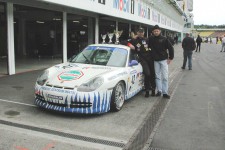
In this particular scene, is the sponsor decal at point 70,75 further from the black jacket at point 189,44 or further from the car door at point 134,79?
the black jacket at point 189,44

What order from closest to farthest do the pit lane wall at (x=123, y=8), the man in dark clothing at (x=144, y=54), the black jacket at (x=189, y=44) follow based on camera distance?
the man in dark clothing at (x=144, y=54)
the pit lane wall at (x=123, y=8)
the black jacket at (x=189, y=44)

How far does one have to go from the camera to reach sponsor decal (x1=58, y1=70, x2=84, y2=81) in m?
5.67

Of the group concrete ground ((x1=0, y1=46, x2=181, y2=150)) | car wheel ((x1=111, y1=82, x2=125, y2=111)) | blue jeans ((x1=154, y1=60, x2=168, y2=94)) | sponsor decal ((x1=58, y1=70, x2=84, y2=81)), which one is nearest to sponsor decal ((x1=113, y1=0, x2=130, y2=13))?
blue jeans ((x1=154, y1=60, x2=168, y2=94))

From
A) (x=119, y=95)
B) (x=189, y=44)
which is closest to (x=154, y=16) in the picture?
(x=189, y=44)

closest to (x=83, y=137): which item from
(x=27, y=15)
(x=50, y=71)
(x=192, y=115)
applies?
(x=50, y=71)

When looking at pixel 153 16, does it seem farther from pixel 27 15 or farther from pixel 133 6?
pixel 27 15

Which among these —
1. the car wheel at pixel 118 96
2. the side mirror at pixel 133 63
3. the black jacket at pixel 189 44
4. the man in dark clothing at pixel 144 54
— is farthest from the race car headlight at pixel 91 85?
the black jacket at pixel 189 44

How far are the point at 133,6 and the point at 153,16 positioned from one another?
380 inches

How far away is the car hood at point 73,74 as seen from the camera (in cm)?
554

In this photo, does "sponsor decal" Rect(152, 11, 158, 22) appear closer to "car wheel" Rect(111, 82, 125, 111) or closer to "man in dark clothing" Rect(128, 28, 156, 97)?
→ "man in dark clothing" Rect(128, 28, 156, 97)

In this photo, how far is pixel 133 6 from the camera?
2242cm

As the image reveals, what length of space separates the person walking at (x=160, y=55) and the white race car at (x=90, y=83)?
820 mm

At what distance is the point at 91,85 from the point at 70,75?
543 millimetres

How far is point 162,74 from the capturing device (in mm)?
7555
